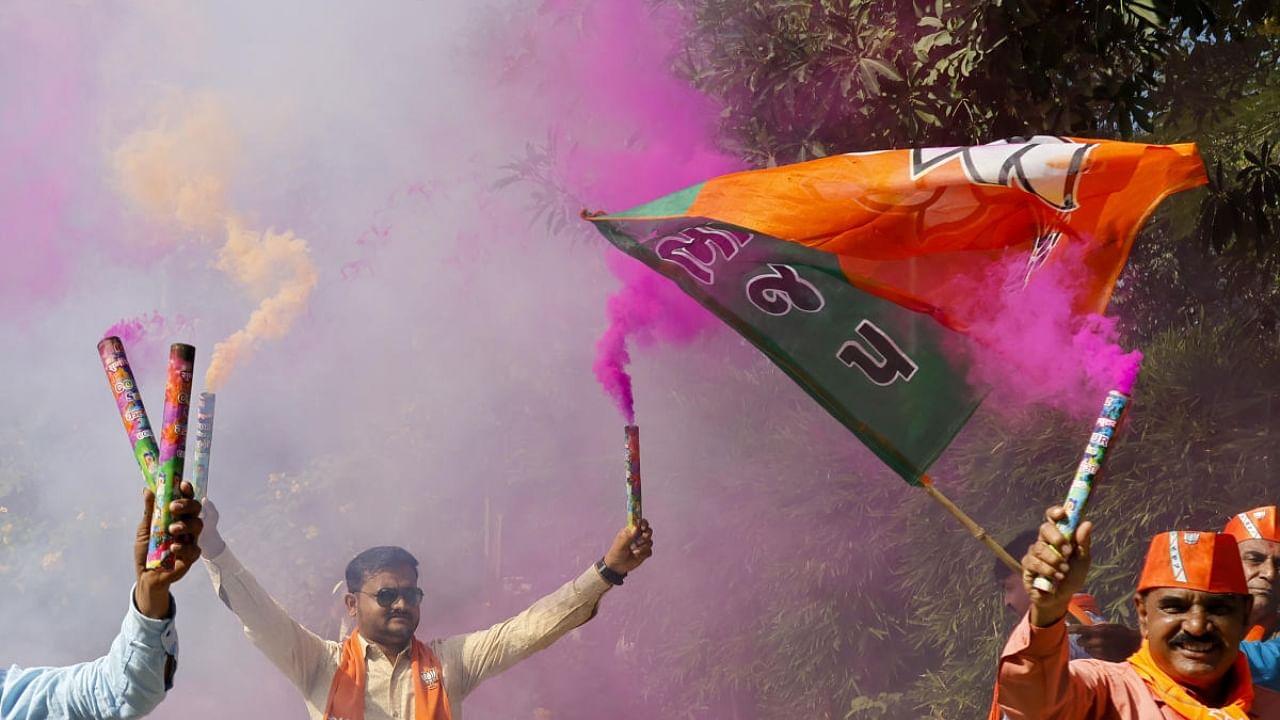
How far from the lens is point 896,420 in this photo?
153 inches

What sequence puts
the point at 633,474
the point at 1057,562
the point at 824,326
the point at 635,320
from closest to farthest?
the point at 1057,562 → the point at 824,326 → the point at 633,474 → the point at 635,320

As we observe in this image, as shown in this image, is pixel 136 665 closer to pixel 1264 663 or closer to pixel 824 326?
pixel 824 326

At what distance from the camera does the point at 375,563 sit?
4.67m

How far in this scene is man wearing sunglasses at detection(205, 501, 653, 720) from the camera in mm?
4500

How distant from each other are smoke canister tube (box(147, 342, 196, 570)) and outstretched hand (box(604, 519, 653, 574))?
6.29 feet

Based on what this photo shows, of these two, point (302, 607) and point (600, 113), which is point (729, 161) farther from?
point (302, 607)

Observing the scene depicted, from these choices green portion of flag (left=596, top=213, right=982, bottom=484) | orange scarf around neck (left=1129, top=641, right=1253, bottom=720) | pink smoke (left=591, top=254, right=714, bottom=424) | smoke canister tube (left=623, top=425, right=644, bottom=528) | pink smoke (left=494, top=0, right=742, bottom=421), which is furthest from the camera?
pink smoke (left=494, top=0, right=742, bottom=421)

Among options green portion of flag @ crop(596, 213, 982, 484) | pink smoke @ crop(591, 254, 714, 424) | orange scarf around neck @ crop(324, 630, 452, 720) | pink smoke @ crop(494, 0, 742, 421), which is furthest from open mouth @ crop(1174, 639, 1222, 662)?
pink smoke @ crop(494, 0, 742, 421)

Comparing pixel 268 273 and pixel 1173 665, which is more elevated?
pixel 268 273

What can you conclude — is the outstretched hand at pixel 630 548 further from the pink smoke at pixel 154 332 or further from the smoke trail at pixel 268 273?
the pink smoke at pixel 154 332

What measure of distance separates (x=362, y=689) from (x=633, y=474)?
1014 mm

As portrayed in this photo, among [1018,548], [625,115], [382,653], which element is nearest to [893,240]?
[1018,548]

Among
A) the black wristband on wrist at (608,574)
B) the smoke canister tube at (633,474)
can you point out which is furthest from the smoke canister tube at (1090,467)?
the black wristband on wrist at (608,574)

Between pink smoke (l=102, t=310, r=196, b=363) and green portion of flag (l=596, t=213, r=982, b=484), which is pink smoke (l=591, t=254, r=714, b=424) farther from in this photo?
pink smoke (l=102, t=310, r=196, b=363)
